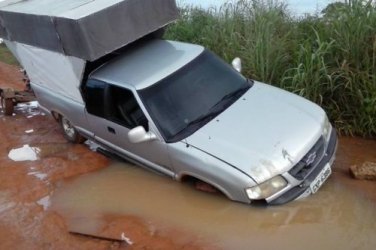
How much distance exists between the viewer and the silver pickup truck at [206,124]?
446cm

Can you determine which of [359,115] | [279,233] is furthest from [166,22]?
Result: [279,233]

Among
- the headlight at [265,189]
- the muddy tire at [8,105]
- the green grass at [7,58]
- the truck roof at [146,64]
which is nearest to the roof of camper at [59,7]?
the truck roof at [146,64]

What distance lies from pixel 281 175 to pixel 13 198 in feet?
11.5

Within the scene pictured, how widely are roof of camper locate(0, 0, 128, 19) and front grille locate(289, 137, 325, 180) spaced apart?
3.00 meters

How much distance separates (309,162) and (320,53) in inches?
95.6

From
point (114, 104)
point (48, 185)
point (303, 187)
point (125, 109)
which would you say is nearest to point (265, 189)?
point (303, 187)

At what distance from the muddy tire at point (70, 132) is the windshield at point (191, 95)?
7.32ft

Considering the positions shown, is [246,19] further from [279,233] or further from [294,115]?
[279,233]

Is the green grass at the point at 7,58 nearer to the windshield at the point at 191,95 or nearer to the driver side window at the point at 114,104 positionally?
the driver side window at the point at 114,104

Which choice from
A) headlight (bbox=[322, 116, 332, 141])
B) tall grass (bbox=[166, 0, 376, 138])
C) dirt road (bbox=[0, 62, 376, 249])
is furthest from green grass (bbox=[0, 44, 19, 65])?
headlight (bbox=[322, 116, 332, 141])

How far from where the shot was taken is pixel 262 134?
15.5 feet

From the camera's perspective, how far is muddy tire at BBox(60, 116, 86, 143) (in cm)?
715

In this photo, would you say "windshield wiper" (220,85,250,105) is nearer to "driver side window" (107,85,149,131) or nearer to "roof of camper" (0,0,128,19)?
"driver side window" (107,85,149,131)

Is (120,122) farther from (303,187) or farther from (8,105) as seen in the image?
(8,105)
